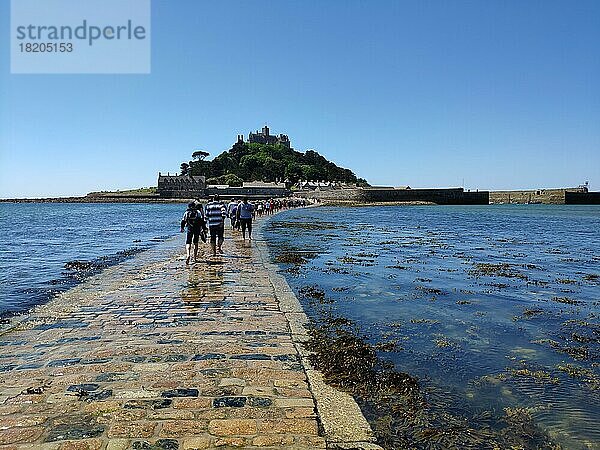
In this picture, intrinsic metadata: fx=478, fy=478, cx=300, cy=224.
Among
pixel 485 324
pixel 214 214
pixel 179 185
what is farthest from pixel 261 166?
pixel 485 324

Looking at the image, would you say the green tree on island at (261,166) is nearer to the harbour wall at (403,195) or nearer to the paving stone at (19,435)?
the harbour wall at (403,195)

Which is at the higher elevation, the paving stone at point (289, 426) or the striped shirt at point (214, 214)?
the striped shirt at point (214, 214)

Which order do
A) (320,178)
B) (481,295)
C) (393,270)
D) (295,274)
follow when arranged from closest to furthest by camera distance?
(481,295)
(295,274)
(393,270)
(320,178)

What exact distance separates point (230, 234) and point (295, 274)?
1217 centimetres

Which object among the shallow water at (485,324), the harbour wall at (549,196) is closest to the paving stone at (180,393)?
the shallow water at (485,324)

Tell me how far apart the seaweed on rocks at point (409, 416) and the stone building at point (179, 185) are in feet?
454

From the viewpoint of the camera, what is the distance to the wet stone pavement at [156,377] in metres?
3.76

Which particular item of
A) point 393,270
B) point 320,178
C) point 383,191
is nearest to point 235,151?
point 320,178

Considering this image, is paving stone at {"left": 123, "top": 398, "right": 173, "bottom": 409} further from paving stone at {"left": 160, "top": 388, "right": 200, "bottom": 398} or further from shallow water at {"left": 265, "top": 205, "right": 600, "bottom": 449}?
shallow water at {"left": 265, "top": 205, "right": 600, "bottom": 449}

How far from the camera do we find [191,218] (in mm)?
14508

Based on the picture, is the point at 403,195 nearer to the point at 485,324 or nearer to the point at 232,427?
the point at 485,324

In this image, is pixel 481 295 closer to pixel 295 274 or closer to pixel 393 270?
pixel 393 270

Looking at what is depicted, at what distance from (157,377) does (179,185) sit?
14679 centimetres

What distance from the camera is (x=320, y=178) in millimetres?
167750
